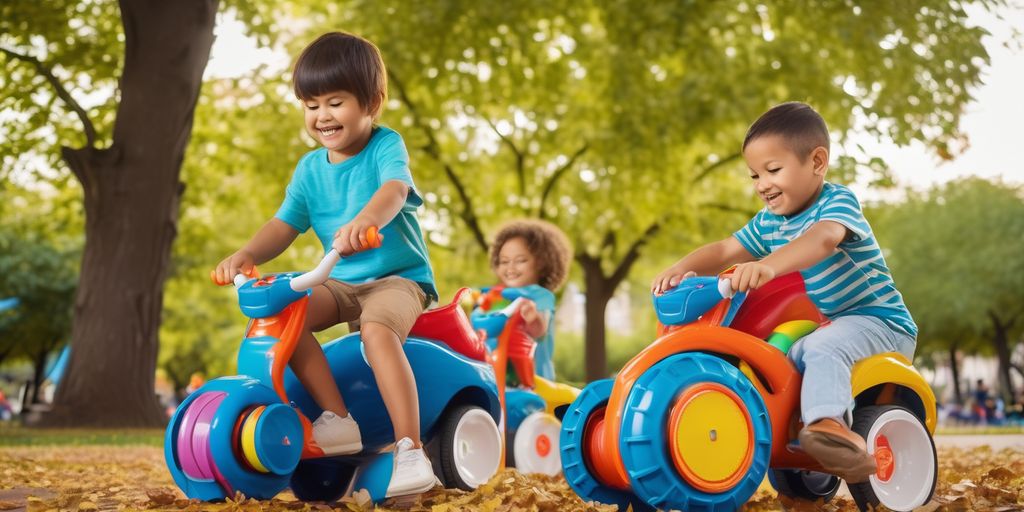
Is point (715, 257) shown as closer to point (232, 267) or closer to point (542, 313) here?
point (232, 267)

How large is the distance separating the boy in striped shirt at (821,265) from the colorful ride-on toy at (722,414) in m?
0.09

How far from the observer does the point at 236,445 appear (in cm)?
351

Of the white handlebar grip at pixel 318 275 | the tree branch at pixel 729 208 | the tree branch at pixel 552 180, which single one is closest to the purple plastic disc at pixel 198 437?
the white handlebar grip at pixel 318 275

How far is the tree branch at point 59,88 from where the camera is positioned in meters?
11.2

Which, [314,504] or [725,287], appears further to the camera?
[314,504]

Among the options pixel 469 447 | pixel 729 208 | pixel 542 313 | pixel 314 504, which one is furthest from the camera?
pixel 729 208

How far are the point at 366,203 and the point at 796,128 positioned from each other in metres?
1.66

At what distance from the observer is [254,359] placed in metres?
3.70

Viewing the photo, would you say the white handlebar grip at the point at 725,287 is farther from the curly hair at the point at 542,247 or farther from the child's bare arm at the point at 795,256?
the curly hair at the point at 542,247

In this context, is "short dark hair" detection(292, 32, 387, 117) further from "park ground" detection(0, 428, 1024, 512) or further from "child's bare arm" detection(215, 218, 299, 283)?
"park ground" detection(0, 428, 1024, 512)

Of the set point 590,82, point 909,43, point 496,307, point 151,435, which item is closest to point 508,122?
point 590,82

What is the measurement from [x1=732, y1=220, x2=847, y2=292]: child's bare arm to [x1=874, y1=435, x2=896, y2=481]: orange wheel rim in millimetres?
702

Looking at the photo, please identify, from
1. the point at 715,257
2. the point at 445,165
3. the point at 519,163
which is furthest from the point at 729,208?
the point at 715,257

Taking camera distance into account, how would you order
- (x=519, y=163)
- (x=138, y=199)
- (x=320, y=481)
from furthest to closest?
(x=519, y=163) < (x=138, y=199) < (x=320, y=481)
